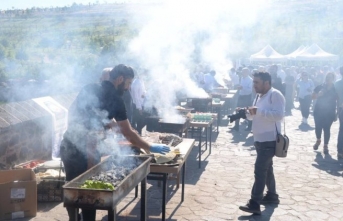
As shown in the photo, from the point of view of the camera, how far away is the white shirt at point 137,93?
29.3 feet

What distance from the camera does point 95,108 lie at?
4.11 meters

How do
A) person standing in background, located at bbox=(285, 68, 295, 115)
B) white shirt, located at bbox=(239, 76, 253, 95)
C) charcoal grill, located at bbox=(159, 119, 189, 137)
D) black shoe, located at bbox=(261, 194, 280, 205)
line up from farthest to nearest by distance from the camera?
person standing in background, located at bbox=(285, 68, 295, 115) → white shirt, located at bbox=(239, 76, 253, 95) → charcoal grill, located at bbox=(159, 119, 189, 137) → black shoe, located at bbox=(261, 194, 280, 205)

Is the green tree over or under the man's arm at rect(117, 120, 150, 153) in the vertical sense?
over

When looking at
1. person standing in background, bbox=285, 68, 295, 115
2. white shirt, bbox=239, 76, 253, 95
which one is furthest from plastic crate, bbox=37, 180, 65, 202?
person standing in background, bbox=285, 68, 295, 115

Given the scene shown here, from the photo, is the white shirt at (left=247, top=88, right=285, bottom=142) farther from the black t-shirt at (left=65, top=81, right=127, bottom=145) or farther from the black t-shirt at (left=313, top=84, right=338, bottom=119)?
the black t-shirt at (left=313, top=84, right=338, bottom=119)

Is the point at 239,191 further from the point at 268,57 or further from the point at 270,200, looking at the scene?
the point at 268,57

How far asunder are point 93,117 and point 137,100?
4.88 metres

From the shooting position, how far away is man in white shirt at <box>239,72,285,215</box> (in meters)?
5.06

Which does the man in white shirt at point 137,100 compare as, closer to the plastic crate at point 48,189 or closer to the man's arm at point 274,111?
the plastic crate at point 48,189

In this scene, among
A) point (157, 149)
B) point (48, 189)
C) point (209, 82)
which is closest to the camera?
point (157, 149)

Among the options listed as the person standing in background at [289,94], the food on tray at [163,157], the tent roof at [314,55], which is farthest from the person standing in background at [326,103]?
the tent roof at [314,55]

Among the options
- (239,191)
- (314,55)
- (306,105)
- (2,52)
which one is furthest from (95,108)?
(314,55)

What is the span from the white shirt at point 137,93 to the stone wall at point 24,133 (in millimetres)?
2413

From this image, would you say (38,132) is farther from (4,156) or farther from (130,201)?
(130,201)
